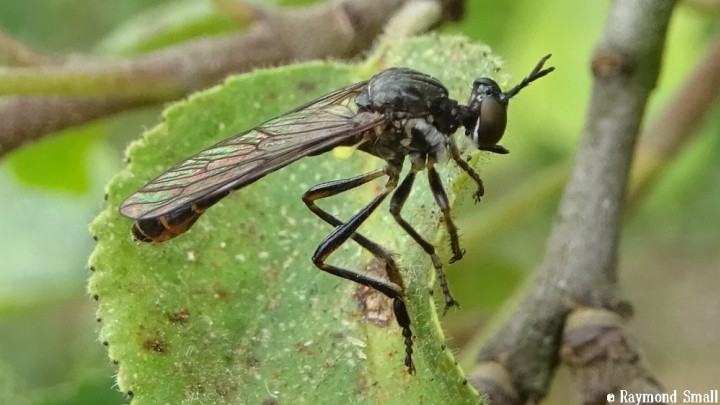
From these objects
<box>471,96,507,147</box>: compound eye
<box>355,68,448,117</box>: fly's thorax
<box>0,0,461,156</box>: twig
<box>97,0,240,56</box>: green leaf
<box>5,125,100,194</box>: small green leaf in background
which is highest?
<box>97,0,240,56</box>: green leaf

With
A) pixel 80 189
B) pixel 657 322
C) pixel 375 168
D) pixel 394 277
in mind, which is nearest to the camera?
pixel 394 277

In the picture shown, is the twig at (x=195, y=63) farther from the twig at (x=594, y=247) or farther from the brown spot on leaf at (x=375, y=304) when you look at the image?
the brown spot on leaf at (x=375, y=304)

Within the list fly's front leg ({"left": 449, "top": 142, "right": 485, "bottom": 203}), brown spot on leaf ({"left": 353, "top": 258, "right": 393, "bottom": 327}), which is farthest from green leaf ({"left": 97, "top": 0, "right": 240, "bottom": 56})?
brown spot on leaf ({"left": 353, "top": 258, "right": 393, "bottom": 327})

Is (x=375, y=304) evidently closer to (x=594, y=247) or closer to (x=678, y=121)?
(x=594, y=247)

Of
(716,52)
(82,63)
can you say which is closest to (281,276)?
(82,63)

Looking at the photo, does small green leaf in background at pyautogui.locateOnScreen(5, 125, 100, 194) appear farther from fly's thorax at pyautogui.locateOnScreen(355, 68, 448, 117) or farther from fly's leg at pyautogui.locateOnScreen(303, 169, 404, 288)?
fly's leg at pyautogui.locateOnScreen(303, 169, 404, 288)

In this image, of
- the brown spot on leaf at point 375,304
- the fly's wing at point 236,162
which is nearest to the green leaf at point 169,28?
the fly's wing at point 236,162

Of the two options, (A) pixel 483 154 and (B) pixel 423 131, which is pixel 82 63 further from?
(A) pixel 483 154
